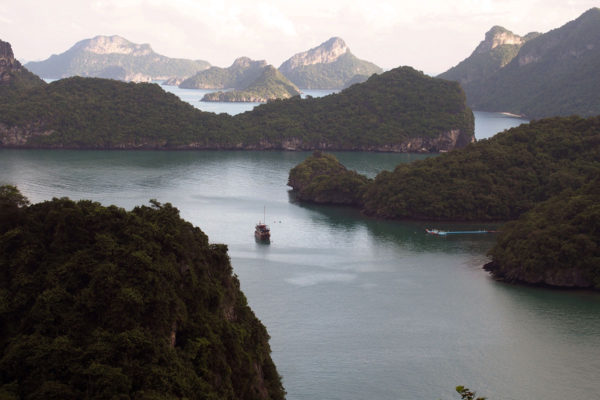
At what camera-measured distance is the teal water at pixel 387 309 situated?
108 feet

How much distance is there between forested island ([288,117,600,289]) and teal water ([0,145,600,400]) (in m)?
2.41

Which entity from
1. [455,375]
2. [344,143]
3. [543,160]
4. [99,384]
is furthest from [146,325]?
[344,143]

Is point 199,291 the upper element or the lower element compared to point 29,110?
lower

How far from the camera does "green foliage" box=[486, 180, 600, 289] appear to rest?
46.0m

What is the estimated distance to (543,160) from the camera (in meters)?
71.2

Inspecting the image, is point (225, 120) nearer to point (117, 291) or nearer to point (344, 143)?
point (344, 143)

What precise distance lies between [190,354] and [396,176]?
51169mm

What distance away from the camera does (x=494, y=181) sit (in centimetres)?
7012

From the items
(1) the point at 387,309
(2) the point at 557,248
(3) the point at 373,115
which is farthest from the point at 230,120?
(1) the point at 387,309

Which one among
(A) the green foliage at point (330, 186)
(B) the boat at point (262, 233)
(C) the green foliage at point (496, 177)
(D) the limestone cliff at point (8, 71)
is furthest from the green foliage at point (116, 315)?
(D) the limestone cliff at point (8, 71)

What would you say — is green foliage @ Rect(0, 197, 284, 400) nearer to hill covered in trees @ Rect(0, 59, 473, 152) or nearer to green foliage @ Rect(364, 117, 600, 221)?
green foliage @ Rect(364, 117, 600, 221)

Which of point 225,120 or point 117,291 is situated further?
point 225,120

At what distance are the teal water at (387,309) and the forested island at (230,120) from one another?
44315 mm

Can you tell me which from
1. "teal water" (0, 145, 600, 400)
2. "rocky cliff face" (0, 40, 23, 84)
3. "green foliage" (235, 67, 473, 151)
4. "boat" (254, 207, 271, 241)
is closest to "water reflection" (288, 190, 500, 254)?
"teal water" (0, 145, 600, 400)
